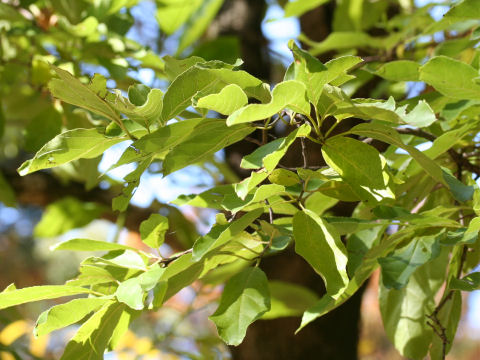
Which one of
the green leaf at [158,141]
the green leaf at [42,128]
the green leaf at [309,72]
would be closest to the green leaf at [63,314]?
the green leaf at [158,141]

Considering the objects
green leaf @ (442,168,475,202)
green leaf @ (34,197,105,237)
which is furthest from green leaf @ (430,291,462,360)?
green leaf @ (34,197,105,237)

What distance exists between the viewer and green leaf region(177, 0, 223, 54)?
2.86 feet

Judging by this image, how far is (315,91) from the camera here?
0.35m

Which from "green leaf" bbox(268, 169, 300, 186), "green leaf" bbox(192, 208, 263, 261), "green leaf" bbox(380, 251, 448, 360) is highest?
"green leaf" bbox(268, 169, 300, 186)

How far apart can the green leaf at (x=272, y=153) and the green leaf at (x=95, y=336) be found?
0.52 ft

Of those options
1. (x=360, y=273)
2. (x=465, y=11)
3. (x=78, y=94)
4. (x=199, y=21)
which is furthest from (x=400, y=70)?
(x=199, y=21)

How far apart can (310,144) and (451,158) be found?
48cm

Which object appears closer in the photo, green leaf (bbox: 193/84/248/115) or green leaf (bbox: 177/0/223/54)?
green leaf (bbox: 193/84/248/115)

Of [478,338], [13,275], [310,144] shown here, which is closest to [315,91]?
[310,144]

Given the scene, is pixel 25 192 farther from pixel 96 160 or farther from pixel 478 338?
pixel 478 338

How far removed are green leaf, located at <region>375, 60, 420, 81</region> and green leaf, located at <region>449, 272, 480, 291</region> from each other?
19 cm

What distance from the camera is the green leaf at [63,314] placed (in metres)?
0.40

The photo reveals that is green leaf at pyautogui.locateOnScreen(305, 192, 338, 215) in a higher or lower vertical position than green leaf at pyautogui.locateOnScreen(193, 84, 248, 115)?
lower

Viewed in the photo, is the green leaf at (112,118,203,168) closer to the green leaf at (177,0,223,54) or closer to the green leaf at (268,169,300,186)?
the green leaf at (268,169,300,186)
